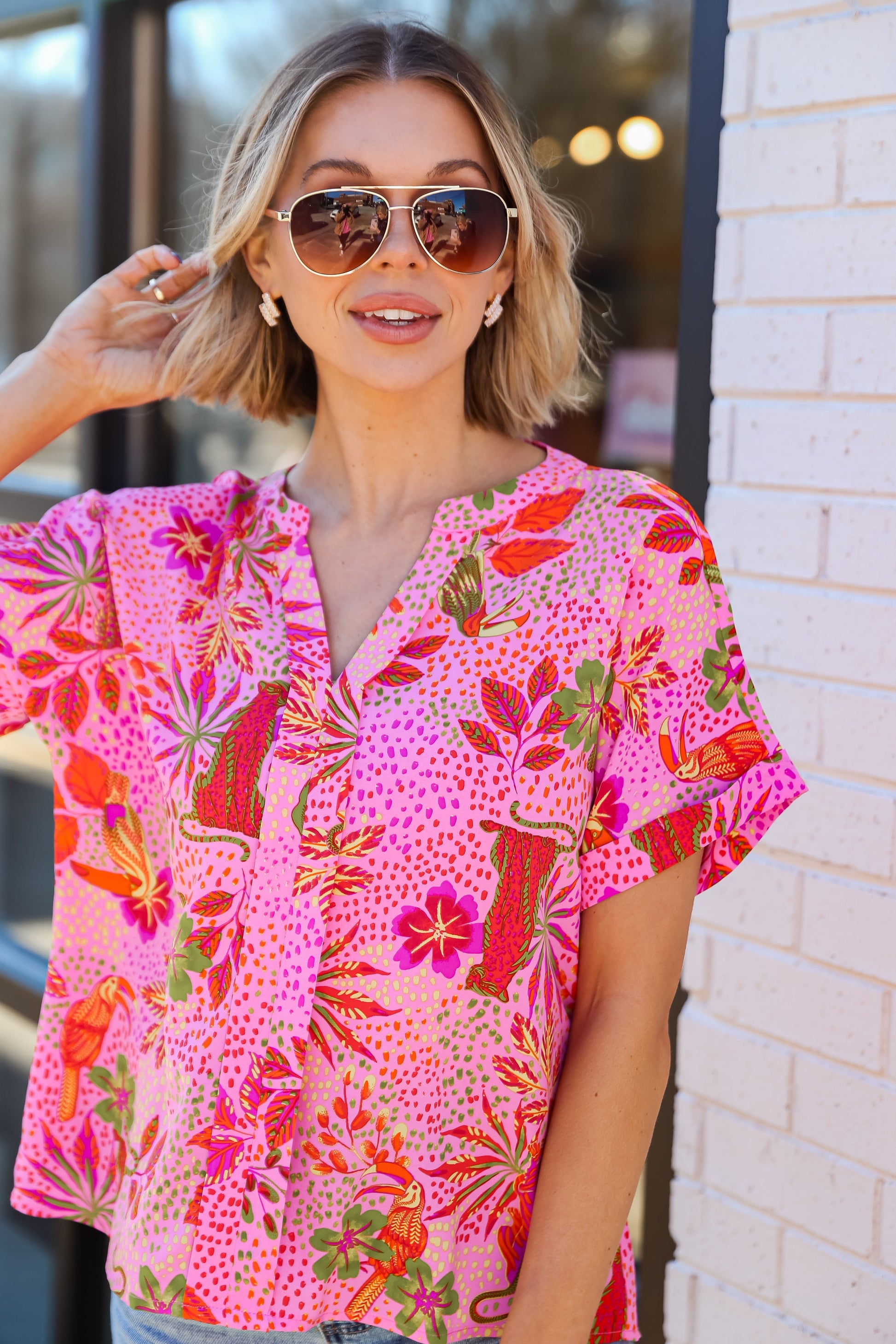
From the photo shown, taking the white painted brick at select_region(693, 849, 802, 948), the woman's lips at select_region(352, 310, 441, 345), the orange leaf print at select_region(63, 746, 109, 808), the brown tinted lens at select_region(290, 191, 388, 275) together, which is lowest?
the white painted brick at select_region(693, 849, 802, 948)

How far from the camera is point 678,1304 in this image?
1918 mm

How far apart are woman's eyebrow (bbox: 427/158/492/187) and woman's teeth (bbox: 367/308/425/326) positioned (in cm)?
14

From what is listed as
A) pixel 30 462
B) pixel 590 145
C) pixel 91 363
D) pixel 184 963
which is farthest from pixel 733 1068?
pixel 30 462

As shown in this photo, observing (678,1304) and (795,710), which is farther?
(678,1304)

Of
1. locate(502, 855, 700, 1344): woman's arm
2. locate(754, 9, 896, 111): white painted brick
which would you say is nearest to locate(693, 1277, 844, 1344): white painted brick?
locate(502, 855, 700, 1344): woman's arm

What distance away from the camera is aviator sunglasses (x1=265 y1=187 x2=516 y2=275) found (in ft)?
4.46

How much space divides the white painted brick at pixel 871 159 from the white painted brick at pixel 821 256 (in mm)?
21

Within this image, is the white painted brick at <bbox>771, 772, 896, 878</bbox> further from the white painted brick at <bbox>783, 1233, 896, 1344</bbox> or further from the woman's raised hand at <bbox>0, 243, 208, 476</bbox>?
the woman's raised hand at <bbox>0, 243, 208, 476</bbox>

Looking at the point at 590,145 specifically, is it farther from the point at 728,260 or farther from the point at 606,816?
the point at 606,816

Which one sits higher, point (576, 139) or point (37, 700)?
point (576, 139)

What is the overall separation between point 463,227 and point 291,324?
0.40 meters

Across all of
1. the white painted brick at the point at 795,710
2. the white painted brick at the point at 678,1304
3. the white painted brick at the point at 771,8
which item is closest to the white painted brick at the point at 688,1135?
the white painted brick at the point at 678,1304

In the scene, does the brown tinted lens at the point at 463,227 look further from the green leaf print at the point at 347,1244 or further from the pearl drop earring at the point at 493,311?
the green leaf print at the point at 347,1244

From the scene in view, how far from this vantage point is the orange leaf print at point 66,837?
1599mm
